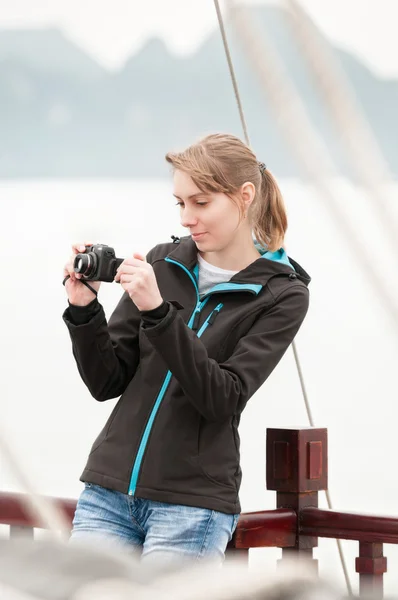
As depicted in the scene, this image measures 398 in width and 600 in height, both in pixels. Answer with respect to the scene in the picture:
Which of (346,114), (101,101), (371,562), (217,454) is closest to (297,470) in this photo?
(371,562)

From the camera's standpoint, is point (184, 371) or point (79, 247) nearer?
point (184, 371)

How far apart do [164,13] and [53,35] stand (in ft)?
2.62

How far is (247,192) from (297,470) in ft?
1.70

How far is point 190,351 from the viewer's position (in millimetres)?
1197

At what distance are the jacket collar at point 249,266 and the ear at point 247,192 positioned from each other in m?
0.08

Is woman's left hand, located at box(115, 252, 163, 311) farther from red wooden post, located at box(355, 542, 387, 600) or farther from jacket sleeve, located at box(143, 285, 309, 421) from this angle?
red wooden post, located at box(355, 542, 387, 600)

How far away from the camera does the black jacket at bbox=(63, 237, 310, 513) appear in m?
1.21

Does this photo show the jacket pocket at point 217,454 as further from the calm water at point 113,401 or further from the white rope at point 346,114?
the calm water at point 113,401

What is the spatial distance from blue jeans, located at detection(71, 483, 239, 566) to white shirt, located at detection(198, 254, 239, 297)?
31cm

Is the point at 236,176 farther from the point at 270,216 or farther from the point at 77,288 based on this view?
the point at 77,288

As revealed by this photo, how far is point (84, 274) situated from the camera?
4.19ft

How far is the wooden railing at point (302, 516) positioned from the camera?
1545mm

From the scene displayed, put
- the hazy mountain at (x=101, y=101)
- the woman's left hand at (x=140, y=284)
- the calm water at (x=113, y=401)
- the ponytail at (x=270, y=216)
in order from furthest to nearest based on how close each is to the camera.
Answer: the hazy mountain at (x=101, y=101), the calm water at (x=113, y=401), the ponytail at (x=270, y=216), the woman's left hand at (x=140, y=284)

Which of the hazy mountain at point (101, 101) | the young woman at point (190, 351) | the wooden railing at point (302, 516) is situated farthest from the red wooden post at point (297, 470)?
the hazy mountain at point (101, 101)
